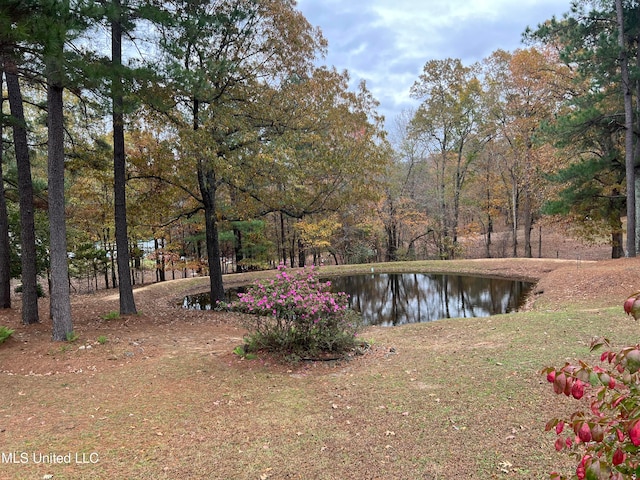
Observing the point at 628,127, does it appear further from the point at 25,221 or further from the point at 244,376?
the point at 25,221

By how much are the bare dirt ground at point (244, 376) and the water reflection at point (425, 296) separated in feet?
6.34

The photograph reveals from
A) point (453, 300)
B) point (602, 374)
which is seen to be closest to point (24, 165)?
point (602, 374)

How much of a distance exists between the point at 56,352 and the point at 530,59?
63.5ft

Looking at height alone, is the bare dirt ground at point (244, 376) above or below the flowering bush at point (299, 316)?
below

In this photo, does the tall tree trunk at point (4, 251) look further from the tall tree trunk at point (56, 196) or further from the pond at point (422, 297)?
the pond at point (422, 297)

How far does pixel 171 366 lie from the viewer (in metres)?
4.70

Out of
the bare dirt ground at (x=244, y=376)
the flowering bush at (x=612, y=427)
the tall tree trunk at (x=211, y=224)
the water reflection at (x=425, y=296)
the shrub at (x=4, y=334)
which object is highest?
the tall tree trunk at (x=211, y=224)

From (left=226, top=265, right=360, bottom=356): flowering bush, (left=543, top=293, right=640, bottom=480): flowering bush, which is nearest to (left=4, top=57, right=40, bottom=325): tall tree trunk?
(left=226, top=265, right=360, bottom=356): flowering bush

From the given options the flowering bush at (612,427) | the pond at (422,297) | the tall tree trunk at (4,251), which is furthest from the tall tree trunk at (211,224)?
the flowering bush at (612,427)

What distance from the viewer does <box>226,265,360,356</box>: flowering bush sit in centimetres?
469

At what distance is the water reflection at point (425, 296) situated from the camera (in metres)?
10.6

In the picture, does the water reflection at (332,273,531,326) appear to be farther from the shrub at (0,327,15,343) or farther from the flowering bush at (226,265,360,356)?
the shrub at (0,327,15,343)

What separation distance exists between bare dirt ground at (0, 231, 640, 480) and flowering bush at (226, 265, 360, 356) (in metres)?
0.30

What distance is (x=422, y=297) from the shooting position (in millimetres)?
13461
